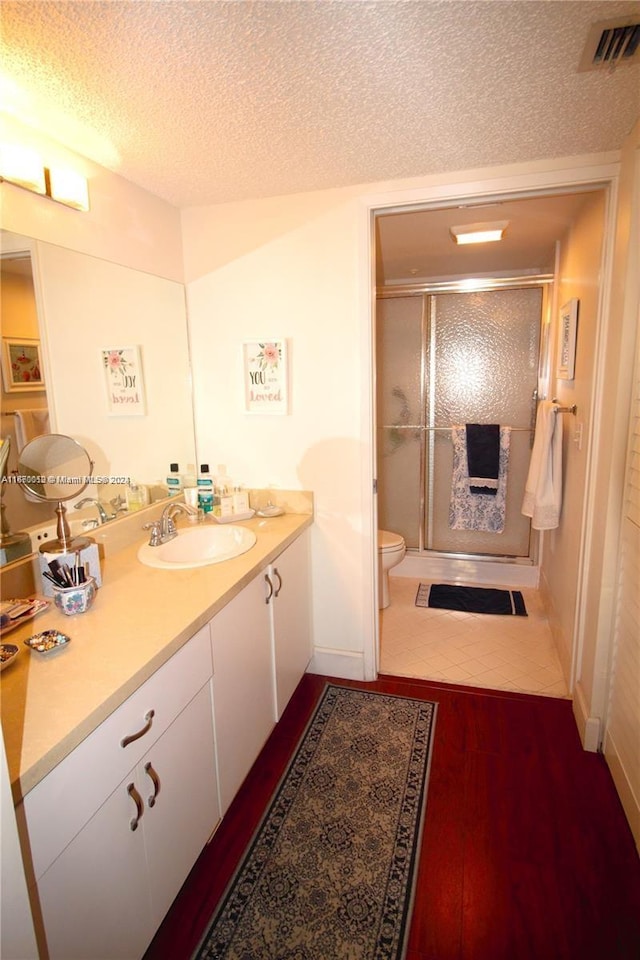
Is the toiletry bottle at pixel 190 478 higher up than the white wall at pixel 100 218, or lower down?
lower down

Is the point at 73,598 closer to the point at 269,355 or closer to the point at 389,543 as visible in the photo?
the point at 269,355

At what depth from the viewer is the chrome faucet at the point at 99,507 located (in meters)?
1.79

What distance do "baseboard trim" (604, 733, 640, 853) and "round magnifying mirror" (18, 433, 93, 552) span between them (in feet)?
6.26

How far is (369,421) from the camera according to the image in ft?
7.34

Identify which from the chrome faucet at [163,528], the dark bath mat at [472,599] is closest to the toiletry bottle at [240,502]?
the chrome faucet at [163,528]

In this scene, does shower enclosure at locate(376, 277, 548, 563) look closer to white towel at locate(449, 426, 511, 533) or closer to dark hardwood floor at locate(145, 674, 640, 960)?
white towel at locate(449, 426, 511, 533)

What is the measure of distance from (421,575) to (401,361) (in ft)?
5.40

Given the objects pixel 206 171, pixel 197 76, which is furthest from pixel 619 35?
pixel 206 171

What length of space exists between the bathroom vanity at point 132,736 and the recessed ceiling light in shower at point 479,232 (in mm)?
1931

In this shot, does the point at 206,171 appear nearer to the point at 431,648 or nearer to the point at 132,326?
the point at 132,326

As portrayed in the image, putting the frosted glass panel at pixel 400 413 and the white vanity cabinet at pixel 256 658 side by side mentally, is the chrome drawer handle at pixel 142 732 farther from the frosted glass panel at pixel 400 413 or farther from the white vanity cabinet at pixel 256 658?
A: the frosted glass panel at pixel 400 413

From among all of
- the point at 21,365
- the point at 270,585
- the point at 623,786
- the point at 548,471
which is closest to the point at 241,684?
the point at 270,585

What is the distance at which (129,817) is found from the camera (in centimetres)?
112

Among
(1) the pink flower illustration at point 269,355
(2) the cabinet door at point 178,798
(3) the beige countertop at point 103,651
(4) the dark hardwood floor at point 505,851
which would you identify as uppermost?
(1) the pink flower illustration at point 269,355
